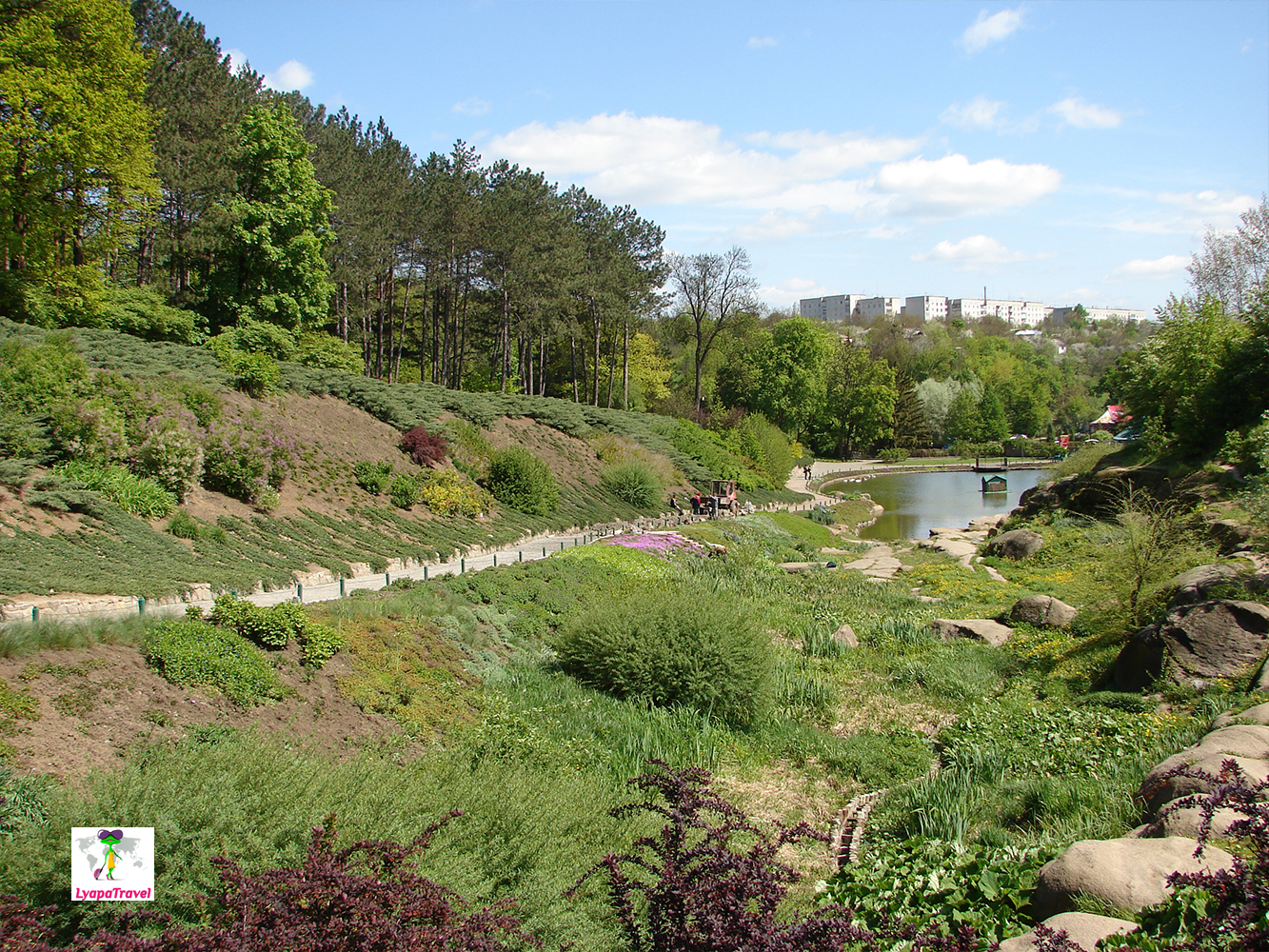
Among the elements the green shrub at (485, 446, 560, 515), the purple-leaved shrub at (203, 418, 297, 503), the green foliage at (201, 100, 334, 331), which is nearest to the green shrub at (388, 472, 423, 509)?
the purple-leaved shrub at (203, 418, 297, 503)

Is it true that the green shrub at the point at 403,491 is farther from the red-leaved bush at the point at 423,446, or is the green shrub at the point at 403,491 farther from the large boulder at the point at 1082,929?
the large boulder at the point at 1082,929

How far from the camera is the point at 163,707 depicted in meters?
7.11

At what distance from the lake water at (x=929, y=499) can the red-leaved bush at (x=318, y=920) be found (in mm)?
37071

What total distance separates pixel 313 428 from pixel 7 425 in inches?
386

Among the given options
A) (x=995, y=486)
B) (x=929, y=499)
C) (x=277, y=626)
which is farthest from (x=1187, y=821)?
(x=995, y=486)

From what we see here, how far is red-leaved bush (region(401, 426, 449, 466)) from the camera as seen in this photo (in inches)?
979

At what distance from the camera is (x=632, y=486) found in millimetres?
32312

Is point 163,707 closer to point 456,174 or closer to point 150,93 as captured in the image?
point 150,93

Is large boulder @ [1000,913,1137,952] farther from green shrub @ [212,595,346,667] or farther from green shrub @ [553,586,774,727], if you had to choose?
green shrub @ [212,595,346,667]

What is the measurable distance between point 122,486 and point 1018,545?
22391 millimetres

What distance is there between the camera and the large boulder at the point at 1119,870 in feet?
16.8

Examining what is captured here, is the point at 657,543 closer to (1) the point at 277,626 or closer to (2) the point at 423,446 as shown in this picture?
(2) the point at 423,446

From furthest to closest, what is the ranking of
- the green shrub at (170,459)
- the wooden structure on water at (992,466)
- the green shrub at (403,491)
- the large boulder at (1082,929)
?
the wooden structure on water at (992,466) < the green shrub at (403,491) < the green shrub at (170,459) < the large boulder at (1082,929)

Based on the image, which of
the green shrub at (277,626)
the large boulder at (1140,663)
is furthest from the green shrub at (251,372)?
the large boulder at (1140,663)
